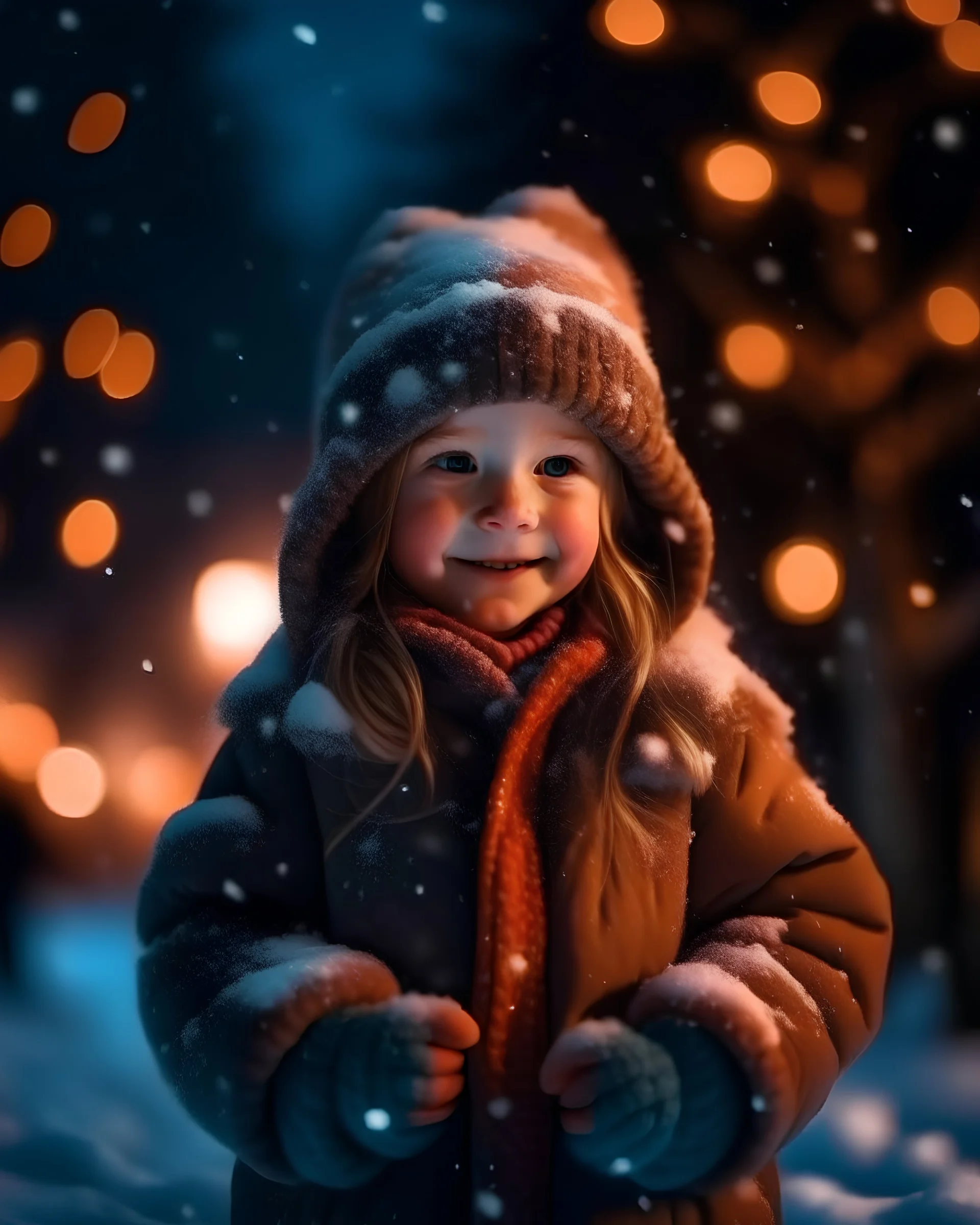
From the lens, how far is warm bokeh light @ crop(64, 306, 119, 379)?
1004 millimetres

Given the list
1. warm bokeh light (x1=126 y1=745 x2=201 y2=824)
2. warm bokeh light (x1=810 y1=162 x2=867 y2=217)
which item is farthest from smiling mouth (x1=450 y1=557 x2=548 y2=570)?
warm bokeh light (x1=810 y1=162 x2=867 y2=217)

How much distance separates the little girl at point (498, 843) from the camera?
75 centimetres

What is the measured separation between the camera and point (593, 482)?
90 cm

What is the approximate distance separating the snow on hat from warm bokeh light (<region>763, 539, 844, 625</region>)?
0.39 ft

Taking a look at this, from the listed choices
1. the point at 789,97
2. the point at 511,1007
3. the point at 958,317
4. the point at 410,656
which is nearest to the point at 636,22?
the point at 789,97

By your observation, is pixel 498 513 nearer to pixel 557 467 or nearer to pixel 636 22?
pixel 557 467

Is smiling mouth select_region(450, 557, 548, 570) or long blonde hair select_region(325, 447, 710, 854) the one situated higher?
smiling mouth select_region(450, 557, 548, 570)

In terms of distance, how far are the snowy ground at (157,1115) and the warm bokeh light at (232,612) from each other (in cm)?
24

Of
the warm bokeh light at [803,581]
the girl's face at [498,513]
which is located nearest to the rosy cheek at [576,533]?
the girl's face at [498,513]

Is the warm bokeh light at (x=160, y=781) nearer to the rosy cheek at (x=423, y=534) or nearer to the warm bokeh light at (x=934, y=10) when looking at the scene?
the rosy cheek at (x=423, y=534)

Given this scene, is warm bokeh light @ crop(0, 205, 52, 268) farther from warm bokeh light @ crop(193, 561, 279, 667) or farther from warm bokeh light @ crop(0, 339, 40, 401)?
warm bokeh light @ crop(193, 561, 279, 667)

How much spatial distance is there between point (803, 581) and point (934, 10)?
52cm

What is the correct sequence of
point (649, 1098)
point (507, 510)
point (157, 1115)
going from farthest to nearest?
point (157, 1115) → point (507, 510) → point (649, 1098)

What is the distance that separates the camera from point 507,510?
32.9 inches
